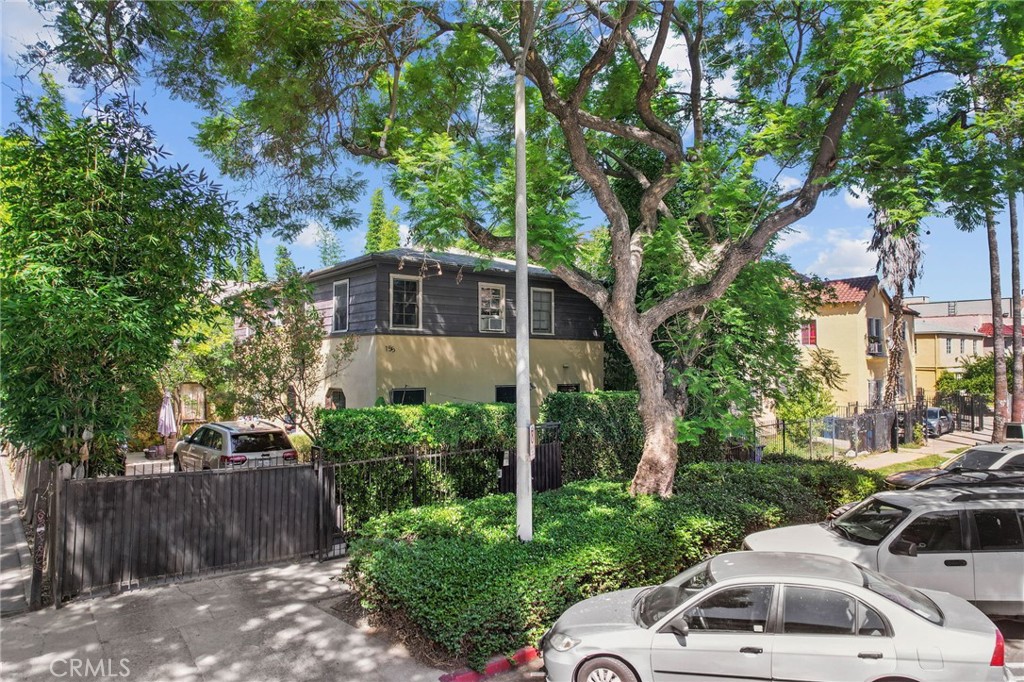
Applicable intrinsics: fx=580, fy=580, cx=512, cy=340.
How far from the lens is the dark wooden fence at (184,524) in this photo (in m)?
7.88

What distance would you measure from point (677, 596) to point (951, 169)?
909 centimetres

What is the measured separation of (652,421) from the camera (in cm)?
1076

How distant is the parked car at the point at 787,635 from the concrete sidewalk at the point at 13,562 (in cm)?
715

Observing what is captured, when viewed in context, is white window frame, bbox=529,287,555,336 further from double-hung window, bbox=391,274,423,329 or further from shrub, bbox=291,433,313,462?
shrub, bbox=291,433,313,462

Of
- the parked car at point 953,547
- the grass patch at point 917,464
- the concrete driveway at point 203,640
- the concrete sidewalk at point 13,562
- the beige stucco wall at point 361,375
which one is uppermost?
the beige stucco wall at point 361,375

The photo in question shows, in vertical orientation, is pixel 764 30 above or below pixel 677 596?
above

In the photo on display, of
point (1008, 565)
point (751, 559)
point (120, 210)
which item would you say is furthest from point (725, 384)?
point (120, 210)

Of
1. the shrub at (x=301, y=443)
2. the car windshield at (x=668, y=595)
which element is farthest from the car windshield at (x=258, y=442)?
the car windshield at (x=668, y=595)

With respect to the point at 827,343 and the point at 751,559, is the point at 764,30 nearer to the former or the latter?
the point at 751,559

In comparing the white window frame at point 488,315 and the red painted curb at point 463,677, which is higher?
the white window frame at point 488,315

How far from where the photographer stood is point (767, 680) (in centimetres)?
496

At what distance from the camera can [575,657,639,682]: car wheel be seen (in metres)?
5.22

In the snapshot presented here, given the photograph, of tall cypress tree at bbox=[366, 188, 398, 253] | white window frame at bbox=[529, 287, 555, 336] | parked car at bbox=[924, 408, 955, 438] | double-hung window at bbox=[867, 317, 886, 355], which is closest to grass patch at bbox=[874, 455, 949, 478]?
parked car at bbox=[924, 408, 955, 438]

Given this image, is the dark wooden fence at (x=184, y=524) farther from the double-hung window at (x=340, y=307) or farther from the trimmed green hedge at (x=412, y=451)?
the double-hung window at (x=340, y=307)
